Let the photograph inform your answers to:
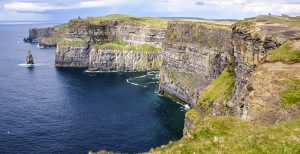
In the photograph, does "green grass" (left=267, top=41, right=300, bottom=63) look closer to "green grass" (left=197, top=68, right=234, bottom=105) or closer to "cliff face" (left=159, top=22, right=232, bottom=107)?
"green grass" (left=197, top=68, right=234, bottom=105)

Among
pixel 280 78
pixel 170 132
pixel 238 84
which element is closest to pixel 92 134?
pixel 170 132

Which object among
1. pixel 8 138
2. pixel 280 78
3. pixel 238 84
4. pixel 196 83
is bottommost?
pixel 8 138

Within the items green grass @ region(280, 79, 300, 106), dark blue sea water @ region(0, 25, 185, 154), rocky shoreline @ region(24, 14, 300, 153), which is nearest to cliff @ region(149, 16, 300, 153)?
green grass @ region(280, 79, 300, 106)

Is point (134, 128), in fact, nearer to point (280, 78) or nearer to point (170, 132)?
point (170, 132)

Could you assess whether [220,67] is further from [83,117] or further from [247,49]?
[83,117]

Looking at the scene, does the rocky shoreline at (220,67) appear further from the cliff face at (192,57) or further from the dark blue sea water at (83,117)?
the dark blue sea water at (83,117)

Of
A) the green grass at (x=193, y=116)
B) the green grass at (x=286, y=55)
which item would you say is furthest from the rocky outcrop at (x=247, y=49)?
the green grass at (x=193, y=116)

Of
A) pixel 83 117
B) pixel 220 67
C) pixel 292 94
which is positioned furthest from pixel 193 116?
pixel 83 117
